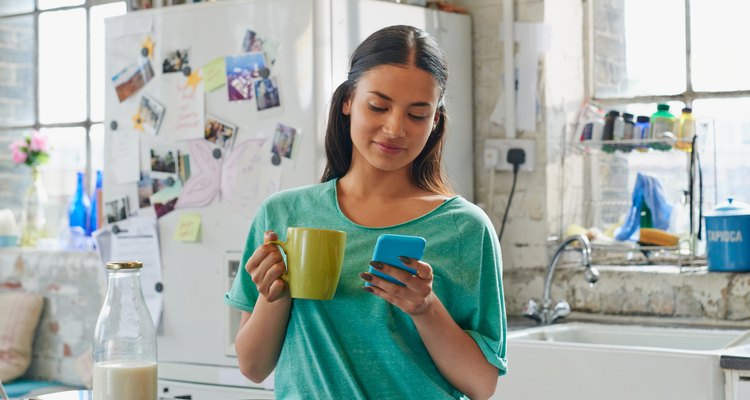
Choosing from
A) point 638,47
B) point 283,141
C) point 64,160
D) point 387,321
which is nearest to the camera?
point 387,321

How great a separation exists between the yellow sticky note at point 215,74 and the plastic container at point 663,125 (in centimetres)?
132

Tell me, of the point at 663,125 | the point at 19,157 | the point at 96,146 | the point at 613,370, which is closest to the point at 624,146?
the point at 663,125

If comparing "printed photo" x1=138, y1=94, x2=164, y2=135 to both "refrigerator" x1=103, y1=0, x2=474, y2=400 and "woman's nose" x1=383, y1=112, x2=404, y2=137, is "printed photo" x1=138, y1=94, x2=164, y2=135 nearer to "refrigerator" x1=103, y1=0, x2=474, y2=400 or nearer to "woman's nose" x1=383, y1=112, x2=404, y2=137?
"refrigerator" x1=103, y1=0, x2=474, y2=400

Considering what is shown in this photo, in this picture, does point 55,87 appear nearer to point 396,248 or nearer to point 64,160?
point 64,160

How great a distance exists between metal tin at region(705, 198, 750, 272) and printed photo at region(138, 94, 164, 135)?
1675 millimetres

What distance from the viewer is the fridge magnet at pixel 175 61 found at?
3.25 meters

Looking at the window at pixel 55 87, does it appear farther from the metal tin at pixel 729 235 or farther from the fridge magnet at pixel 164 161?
the metal tin at pixel 729 235

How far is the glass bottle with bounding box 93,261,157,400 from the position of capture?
4.32 ft

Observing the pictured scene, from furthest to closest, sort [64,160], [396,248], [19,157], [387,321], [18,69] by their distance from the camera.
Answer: [18,69], [64,160], [19,157], [387,321], [396,248]

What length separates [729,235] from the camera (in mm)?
3113

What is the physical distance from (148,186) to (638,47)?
5.47 ft

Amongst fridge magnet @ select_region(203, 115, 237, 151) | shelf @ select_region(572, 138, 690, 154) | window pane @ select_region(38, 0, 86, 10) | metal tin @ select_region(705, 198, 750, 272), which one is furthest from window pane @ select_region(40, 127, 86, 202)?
metal tin @ select_region(705, 198, 750, 272)

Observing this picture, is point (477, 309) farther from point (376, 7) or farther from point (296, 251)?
point (376, 7)

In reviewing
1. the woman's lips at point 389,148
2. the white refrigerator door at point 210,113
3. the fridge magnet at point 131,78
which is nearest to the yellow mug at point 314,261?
the woman's lips at point 389,148
